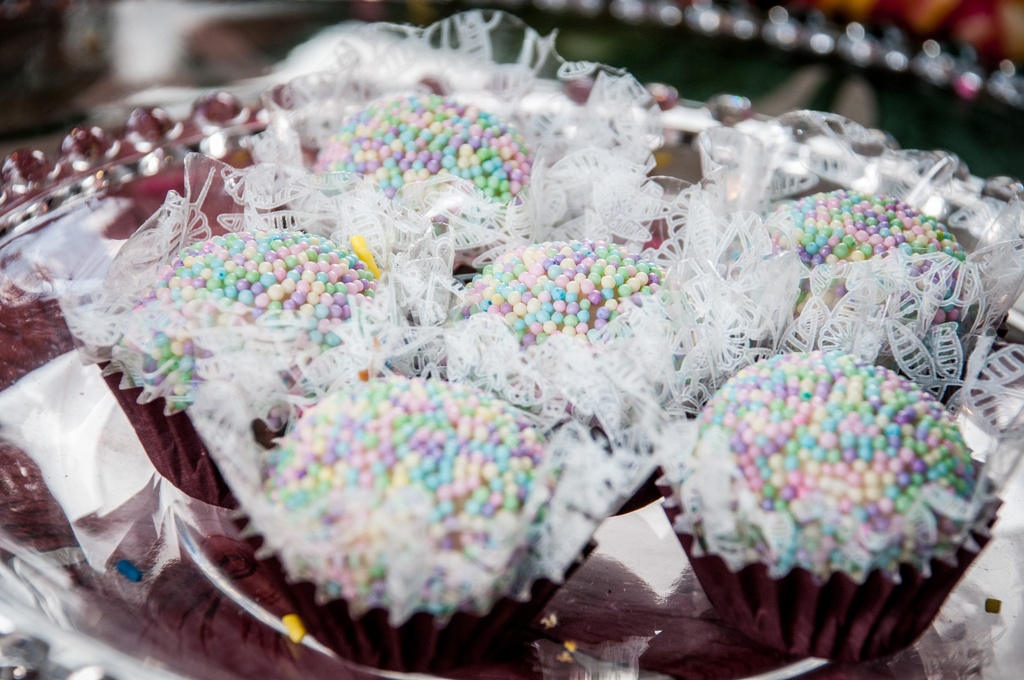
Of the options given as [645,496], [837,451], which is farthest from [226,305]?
[837,451]

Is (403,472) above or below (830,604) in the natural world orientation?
above

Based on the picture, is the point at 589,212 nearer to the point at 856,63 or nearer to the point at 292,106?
the point at 292,106

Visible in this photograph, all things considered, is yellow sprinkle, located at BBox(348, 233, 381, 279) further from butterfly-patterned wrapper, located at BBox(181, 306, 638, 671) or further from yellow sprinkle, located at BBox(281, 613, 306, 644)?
yellow sprinkle, located at BBox(281, 613, 306, 644)

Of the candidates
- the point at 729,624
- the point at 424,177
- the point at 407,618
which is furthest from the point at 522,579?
the point at 424,177

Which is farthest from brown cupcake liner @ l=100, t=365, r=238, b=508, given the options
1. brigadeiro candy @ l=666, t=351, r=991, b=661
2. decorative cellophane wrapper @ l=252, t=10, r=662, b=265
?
brigadeiro candy @ l=666, t=351, r=991, b=661

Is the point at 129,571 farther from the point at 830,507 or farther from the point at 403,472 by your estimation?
the point at 830,507

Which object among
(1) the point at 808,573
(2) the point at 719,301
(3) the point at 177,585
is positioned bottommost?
(3) the point at 177,585
